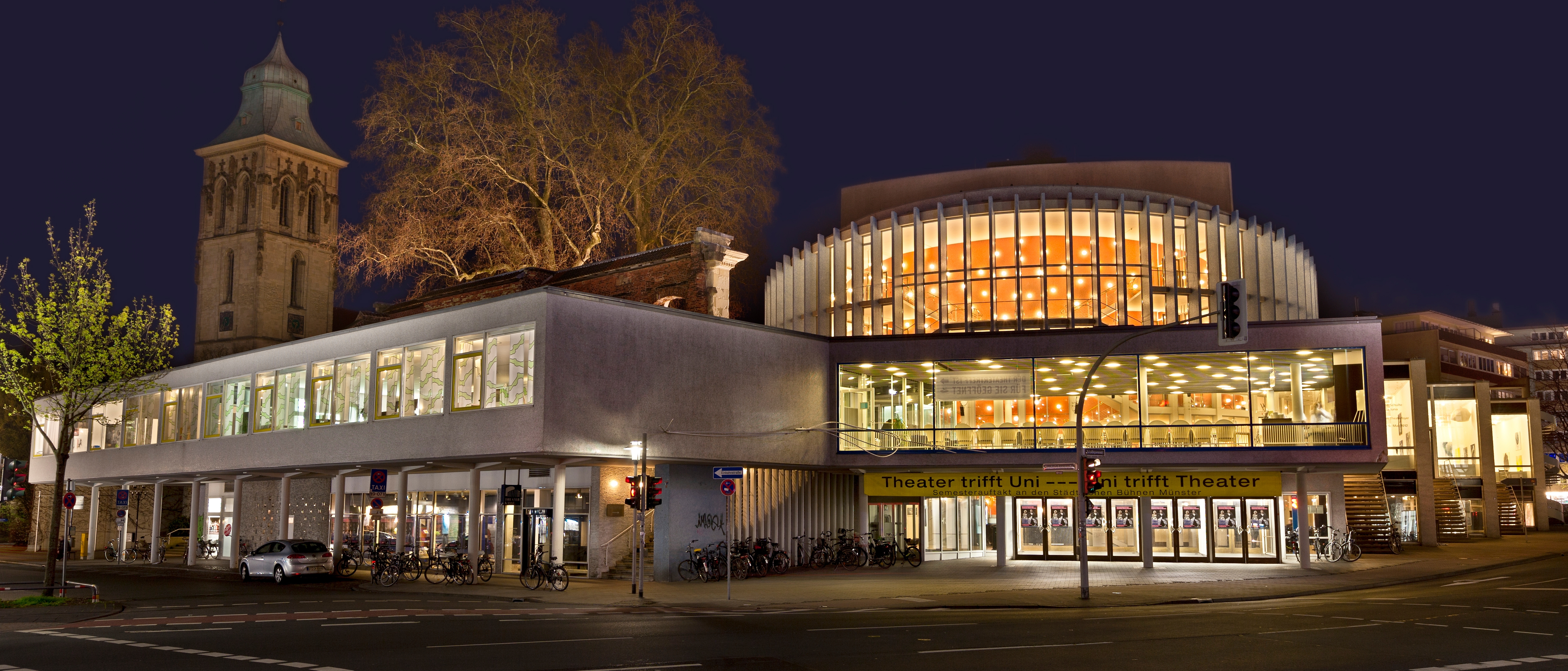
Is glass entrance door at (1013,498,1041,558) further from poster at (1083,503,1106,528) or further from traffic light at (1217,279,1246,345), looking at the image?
traffic light at (1217,279,1246,345)

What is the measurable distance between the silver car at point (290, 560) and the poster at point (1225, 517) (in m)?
25.6

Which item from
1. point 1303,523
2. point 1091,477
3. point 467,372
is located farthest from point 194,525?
point 1303,523

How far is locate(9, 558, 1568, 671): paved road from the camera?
13.4m

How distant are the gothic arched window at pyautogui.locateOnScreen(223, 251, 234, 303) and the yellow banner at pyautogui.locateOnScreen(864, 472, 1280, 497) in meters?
57.0

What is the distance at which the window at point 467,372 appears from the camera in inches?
1131

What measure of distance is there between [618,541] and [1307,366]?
19.5 meters

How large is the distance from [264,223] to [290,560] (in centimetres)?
5033

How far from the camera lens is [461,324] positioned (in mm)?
29094

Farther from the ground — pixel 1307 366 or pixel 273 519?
pixel 1307 366

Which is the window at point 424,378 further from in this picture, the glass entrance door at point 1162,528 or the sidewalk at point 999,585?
the glass entrance door at point 1162,528

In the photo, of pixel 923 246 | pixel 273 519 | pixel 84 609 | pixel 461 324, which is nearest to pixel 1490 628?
pixel 461 324

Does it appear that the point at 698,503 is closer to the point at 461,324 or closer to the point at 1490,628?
the point at 461,324

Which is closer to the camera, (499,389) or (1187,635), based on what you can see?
(1187,635)

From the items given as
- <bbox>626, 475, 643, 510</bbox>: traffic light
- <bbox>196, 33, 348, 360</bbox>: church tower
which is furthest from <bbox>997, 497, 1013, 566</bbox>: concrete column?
<bbox>196, 33, 348, 360</bbox>: church tower
